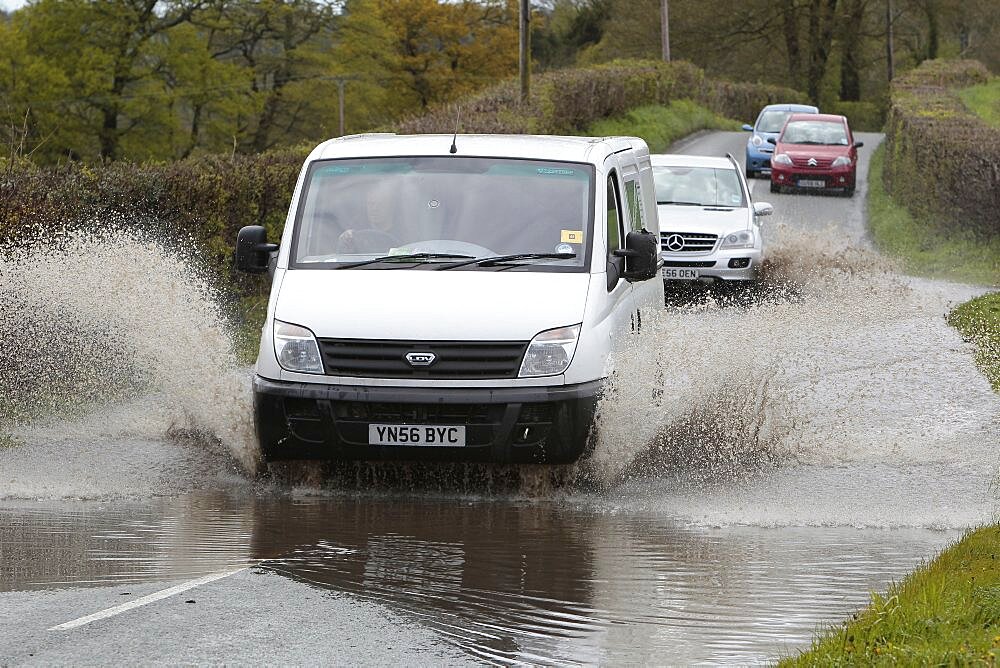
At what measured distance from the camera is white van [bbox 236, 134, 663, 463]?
8.54m

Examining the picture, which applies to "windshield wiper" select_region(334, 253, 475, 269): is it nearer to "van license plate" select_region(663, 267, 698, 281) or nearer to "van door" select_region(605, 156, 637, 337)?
"van door" select_region(605, 156, 637, 337)

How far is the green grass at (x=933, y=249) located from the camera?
917 inches

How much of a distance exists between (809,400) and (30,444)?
19.3 ft

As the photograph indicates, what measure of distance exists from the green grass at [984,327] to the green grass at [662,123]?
25577 millimetres

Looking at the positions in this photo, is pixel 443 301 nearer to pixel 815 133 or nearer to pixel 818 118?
pixel 815 133

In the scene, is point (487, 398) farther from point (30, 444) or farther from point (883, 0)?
point (883, 0)

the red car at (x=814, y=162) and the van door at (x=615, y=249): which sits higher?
the van door at (x=615, y=249)

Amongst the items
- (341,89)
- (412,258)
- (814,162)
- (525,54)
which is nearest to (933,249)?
(814,162)

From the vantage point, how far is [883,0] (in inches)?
3676

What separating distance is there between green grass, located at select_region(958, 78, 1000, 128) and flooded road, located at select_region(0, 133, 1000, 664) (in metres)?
36.2

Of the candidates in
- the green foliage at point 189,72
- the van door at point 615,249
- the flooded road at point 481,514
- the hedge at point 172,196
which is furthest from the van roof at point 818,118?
the van door at point 615,249

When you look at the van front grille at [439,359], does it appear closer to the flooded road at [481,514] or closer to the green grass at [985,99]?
the flooded road at [481,514]

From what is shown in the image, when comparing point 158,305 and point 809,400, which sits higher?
point 158,305

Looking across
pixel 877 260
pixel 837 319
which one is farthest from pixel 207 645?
pixel 877 260
